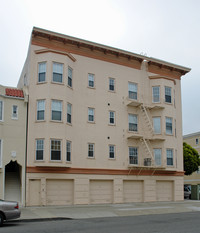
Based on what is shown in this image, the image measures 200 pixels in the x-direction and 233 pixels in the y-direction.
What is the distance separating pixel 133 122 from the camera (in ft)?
104

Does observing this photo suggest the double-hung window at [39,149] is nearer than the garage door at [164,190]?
Yes

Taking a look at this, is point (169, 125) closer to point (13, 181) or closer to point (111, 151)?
point (111, 151)

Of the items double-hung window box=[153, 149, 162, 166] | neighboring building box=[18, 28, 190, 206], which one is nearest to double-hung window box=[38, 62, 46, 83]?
neighboring building box=[18, 28, 190, 206]

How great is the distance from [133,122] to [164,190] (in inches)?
282

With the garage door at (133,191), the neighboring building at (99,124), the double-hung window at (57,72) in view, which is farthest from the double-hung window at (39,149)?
the garage door at (133,191)

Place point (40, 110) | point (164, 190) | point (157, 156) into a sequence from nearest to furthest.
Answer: point (40, 110), point (157, 156), point (164, 190)

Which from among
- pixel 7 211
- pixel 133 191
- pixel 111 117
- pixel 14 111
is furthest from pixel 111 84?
pixel 7 211

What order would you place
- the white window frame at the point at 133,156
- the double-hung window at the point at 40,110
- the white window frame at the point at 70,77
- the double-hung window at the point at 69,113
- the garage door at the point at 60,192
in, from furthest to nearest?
the white window frame at the point at 133,156 < the white window frame at the point at 70,77 < the double-hung window at the point at 69,113 < the double-hung window at the point at 40,110 < the garage door at the point at 60,192

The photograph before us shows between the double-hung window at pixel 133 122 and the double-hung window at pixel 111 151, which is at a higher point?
the double-hung window at pixel 133 122

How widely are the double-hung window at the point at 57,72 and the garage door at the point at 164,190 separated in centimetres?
1348

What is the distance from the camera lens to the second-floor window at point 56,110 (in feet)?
87.4

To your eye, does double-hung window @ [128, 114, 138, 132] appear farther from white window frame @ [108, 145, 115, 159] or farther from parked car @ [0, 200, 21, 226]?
parked car @ [0, 200, 21, 226]

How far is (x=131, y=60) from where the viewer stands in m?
32.3

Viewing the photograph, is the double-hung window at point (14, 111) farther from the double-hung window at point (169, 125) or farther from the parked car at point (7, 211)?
the double-hung window at point (169, 125)
